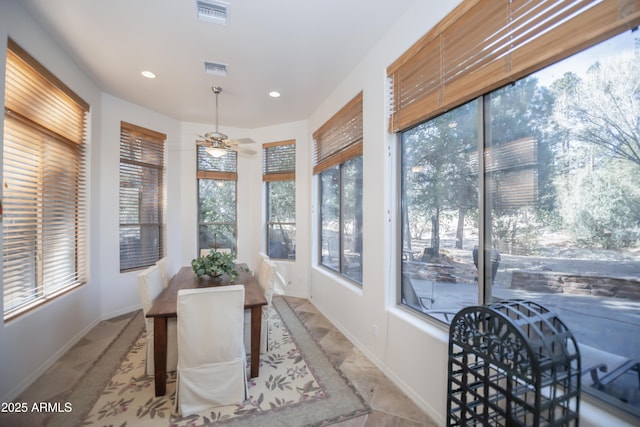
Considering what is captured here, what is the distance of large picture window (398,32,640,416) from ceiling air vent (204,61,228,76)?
8.02 ft

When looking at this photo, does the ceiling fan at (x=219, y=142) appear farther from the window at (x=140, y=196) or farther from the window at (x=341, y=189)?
the window at (x=140, y=196)

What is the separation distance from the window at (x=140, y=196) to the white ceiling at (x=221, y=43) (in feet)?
2.23

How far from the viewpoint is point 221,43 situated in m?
2.63

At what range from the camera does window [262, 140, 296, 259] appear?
16.2 feet

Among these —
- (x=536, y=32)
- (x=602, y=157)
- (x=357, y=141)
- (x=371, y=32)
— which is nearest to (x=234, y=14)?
(x=371, y=32)

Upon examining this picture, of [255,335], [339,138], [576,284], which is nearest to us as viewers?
[576,284]

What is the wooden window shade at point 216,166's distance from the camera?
4.99 metres

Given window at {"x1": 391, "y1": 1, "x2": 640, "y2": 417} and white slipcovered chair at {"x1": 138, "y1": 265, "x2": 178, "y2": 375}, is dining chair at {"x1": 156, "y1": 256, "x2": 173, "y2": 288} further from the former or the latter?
window at {"x1": 391, "y1": 1, "x2": 640, "y2": 417}

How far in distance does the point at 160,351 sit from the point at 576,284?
2.72m

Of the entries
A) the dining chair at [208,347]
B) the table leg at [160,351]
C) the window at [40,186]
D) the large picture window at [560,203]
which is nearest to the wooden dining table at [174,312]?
the table leg at [160,351]

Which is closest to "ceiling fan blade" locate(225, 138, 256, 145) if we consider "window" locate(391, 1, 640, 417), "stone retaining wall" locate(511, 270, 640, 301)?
"window" locate(391, 1, 640, 417)

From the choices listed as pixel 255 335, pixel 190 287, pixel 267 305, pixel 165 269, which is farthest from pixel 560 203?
pixel 165 269

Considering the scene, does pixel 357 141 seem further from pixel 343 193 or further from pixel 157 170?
pixel 157 170

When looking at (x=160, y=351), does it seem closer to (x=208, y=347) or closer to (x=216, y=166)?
(x=208, y=347)
